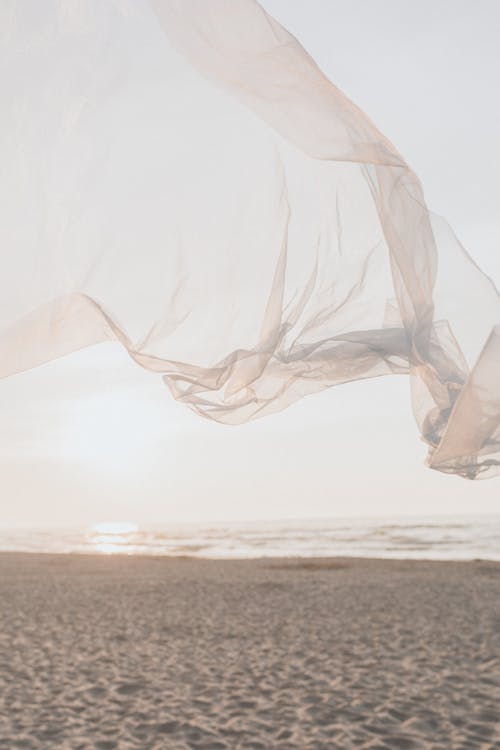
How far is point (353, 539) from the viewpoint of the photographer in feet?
158

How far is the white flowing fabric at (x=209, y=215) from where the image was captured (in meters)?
2.49

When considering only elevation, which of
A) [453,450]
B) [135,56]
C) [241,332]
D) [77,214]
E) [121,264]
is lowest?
[453,450]

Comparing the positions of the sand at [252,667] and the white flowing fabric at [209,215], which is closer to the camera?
the white flowing fabric at [209,215]

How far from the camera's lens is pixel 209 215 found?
8.36 ft

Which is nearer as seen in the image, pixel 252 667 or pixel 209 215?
pixel 209 215

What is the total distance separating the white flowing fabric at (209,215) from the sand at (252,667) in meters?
4.29

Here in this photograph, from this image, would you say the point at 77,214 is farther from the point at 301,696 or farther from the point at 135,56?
the point at 301,696

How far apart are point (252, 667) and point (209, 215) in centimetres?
749

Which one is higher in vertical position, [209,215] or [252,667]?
[209,215]

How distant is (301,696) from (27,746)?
2.70 meters

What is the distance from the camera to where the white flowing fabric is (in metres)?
2.49

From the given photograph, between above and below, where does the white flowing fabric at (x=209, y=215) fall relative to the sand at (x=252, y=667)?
above

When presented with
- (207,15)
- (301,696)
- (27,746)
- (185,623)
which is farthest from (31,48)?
(185,623)

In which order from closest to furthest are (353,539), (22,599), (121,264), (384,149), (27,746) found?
(121,264)
(384,149)
(27,746)
(22,599)
(353,539)
